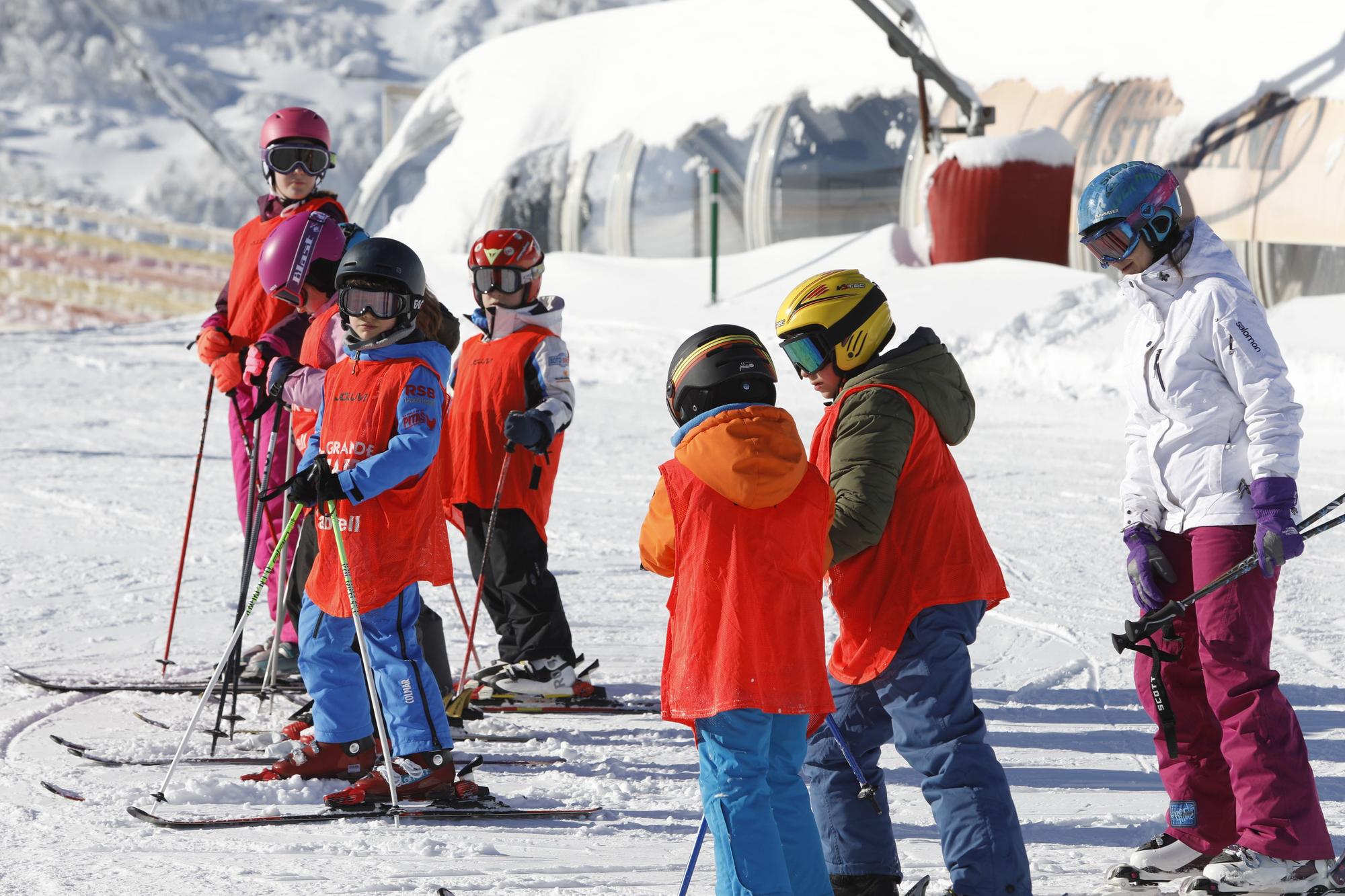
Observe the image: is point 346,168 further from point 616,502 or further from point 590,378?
point 616,502

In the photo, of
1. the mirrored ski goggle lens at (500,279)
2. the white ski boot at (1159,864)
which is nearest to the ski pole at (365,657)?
the mirrored ski goggle lens at (500,279)

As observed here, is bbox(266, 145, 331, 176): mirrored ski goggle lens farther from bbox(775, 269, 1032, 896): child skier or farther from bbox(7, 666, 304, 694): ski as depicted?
bbox(775, 269, 1032, 896): child skier

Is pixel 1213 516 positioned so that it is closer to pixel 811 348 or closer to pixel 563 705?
pixel 811 348

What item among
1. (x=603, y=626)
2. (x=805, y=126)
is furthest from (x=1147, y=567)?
(x=805, y=126)

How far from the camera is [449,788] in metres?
3.96

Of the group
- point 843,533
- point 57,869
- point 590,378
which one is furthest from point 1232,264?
point 590,378

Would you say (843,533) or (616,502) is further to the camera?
(616,502)

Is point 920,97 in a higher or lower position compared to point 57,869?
higher

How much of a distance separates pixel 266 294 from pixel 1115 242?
123 inches

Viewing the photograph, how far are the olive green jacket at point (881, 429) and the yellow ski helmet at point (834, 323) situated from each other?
0.17 ft

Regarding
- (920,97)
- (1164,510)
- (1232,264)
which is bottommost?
(1164,510)

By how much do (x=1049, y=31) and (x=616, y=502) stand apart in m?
10.6

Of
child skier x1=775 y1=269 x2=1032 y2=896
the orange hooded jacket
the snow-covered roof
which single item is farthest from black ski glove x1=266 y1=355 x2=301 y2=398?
the snow-covered roof

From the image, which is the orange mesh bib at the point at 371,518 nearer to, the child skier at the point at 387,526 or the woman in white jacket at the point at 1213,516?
the child skier at the point at 387,526
